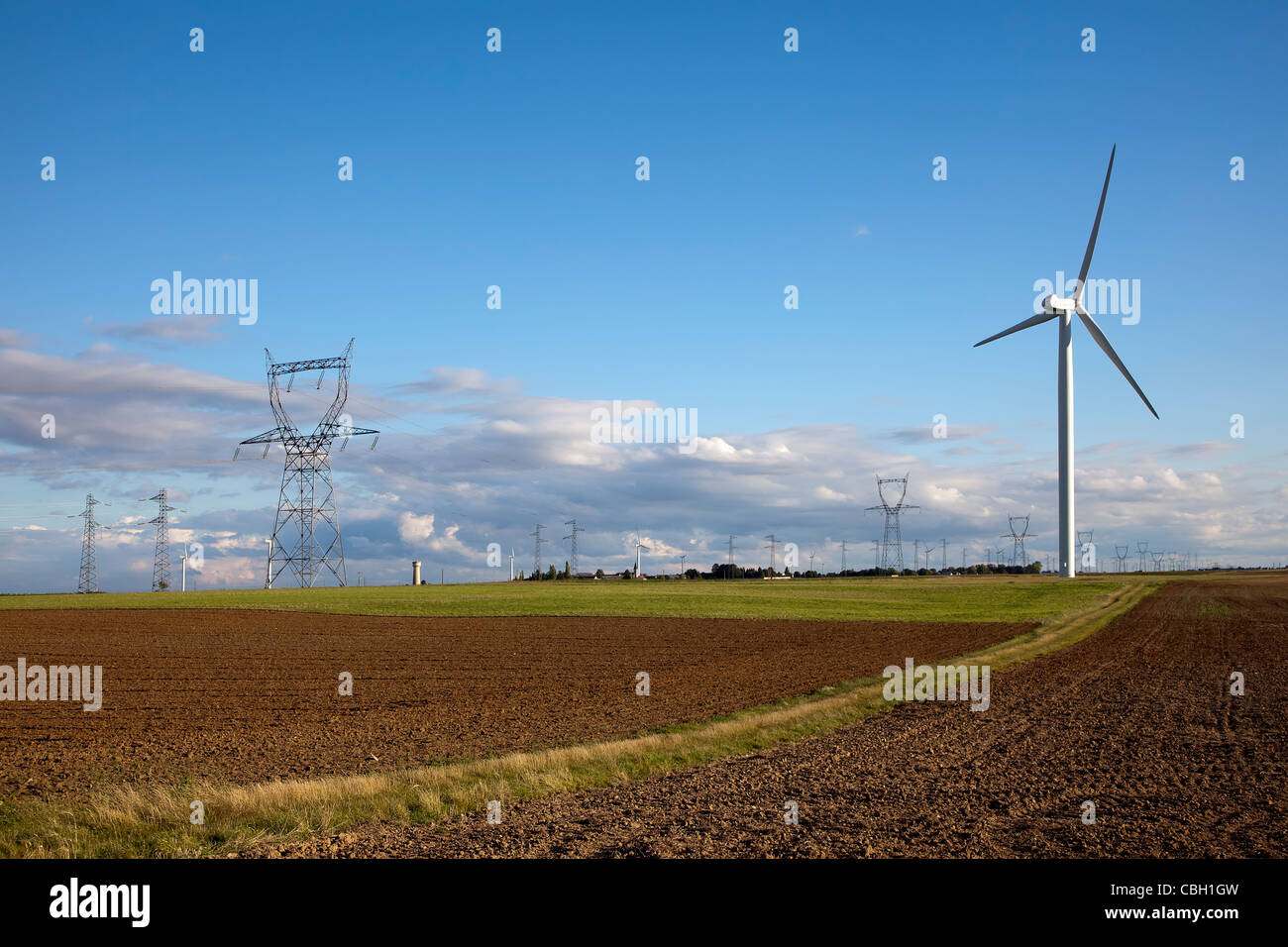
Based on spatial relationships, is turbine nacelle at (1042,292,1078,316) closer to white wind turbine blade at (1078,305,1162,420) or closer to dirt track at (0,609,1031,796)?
white wind turbine blade at (1078,305,1162,420)

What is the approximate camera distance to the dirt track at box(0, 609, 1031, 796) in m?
19.4

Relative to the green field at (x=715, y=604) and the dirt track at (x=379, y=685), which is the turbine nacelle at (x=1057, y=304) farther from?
the dirt track at (x=379, y=685)

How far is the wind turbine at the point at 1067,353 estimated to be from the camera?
93125mm

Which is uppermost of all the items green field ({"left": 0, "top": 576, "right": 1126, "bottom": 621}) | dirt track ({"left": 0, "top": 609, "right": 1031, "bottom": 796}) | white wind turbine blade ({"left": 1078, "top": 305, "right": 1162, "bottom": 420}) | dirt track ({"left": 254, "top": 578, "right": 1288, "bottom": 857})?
white wind turbine blade ({"left": 1078, "top": 305, "right": 1162, "bottom": 420})

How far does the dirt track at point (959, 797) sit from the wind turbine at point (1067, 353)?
254 ft

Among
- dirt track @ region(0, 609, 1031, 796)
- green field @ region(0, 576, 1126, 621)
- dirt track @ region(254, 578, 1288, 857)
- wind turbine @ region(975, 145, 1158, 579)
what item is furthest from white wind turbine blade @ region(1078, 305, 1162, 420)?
dirt track @ region(254, 578, 1288, 857)

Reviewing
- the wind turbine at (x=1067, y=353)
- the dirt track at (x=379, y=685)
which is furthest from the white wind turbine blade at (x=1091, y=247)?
the dirt track at (x=379, y=685)

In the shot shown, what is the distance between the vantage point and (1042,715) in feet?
76.4

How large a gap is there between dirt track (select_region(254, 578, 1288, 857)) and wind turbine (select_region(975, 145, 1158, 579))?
77.6 m

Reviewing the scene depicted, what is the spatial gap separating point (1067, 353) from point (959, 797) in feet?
336

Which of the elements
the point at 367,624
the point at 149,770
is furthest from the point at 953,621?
the point at 149,770

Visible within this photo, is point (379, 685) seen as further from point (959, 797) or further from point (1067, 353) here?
point (1067, 353)
